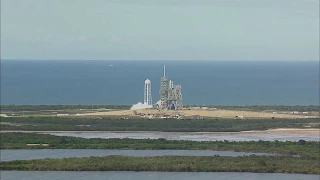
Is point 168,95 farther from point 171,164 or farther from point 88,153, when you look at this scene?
point 171,164

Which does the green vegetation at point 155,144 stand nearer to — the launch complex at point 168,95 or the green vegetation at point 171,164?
the green vegetation at point 171,164

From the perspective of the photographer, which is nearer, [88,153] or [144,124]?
[88,153]

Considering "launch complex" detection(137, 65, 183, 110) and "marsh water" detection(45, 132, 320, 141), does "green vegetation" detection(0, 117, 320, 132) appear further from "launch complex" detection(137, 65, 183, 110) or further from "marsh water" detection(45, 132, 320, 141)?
"launch complex" detection(137, 65, 183, 110)
